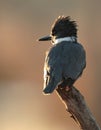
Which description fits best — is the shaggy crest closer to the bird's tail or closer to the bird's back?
the bird's back

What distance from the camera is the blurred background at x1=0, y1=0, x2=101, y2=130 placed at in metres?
7.48

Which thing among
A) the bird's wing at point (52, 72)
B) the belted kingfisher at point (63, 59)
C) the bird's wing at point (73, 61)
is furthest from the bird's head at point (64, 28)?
the bird's wing at point (52, 72)

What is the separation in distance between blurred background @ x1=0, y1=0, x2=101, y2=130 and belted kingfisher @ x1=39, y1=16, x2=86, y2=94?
7.75ft

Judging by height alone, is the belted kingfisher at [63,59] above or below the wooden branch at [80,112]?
above

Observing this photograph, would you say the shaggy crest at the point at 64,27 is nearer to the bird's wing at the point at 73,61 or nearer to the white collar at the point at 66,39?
the white collar at the point at 66,39

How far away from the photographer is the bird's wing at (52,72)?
4.07 meters

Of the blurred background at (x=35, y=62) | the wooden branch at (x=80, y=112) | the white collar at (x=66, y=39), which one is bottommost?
the blurred background at (x=35, y=62)

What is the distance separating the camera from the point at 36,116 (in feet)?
25.0

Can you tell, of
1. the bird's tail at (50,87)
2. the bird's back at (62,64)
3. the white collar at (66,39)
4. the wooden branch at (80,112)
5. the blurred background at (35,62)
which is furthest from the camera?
the blurred background at (35,62)

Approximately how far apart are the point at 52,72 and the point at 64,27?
1.94 ft

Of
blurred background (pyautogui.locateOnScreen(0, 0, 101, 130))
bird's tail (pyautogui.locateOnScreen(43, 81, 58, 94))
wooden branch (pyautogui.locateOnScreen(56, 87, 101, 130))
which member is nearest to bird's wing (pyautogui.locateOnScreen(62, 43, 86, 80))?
bird's tail (pyautogui.locateOnScreen(43, 81, 58, 94))

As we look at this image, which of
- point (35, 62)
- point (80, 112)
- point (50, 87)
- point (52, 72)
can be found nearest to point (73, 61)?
point (52, 72)

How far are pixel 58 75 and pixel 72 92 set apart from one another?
17cm

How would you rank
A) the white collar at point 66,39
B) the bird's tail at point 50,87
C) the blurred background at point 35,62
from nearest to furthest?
the bird's tail at point 50,87 → the white collar at point 66,39 → the blurred background at point 35,62
